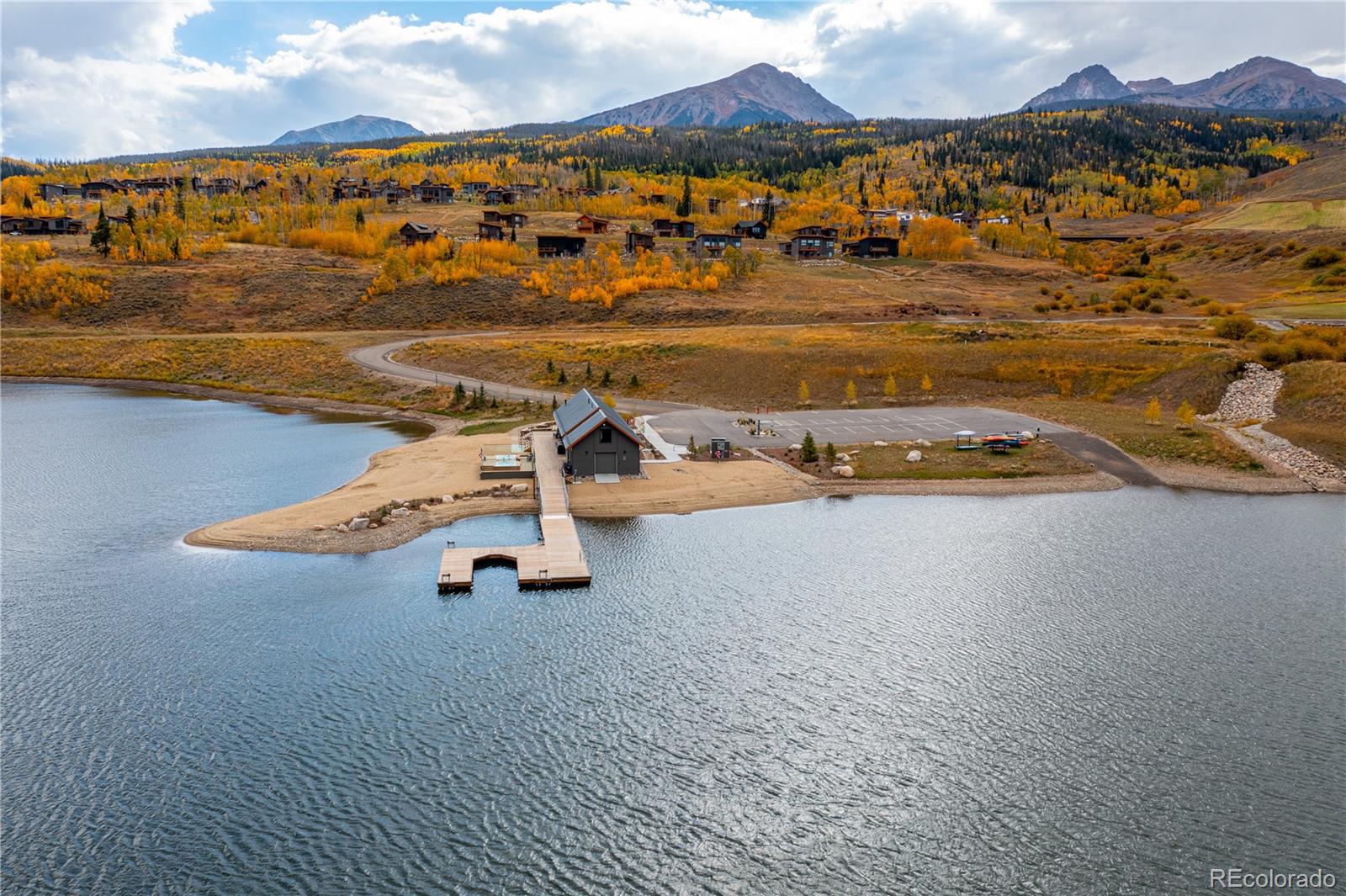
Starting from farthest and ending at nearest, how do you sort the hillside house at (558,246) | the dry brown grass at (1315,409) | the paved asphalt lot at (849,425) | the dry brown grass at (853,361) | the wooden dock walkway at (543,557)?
the hillside house at (558,246) → the dry brown grass at (853,361) → the paved asphalt lot at (849,425) → the dry brown grass at (1315,409) → the wooden dock walkway at (543,557)

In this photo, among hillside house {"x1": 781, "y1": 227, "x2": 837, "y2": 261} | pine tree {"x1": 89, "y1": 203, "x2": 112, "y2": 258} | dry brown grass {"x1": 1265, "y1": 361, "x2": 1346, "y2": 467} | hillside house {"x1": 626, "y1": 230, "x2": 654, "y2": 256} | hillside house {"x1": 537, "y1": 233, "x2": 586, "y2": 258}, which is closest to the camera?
dry brown grass {"x1": 1265, "y1": 361, "x2": 1346, "y2": 467}

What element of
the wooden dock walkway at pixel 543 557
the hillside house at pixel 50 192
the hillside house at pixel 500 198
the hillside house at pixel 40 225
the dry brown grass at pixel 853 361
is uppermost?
the hillside house at pixel 50 192

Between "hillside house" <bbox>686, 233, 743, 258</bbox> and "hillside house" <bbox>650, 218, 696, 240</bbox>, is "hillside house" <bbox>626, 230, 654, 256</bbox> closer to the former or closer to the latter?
"hillside house" <bbox>686, 233, 743, 258</bbox>

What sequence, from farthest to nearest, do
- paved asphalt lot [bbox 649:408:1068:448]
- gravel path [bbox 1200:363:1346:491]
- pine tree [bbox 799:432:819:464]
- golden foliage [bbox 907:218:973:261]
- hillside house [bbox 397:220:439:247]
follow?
golden foliage [bbox 907:218:973:261], hillside house [bbox 397:220:439:247], paved asphalt lot [bbox 649:408:1068:448], pine tree [bbox 799:432:819:464], gravel path [bbox 1200:363:1346:491]

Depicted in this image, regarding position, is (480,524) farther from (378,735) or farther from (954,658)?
(954,658)

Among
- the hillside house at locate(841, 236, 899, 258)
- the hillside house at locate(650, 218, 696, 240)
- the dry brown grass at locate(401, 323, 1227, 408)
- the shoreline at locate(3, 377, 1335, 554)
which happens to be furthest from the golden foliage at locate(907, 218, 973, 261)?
the shoreline at locate(3, 377, 1335, 554)

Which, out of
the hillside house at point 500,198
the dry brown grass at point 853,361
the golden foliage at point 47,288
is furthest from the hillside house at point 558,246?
the golden foliage at point 47,288

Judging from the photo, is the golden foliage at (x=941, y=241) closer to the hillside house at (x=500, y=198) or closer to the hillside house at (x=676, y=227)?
the hillside house at (x=676, y=227)
